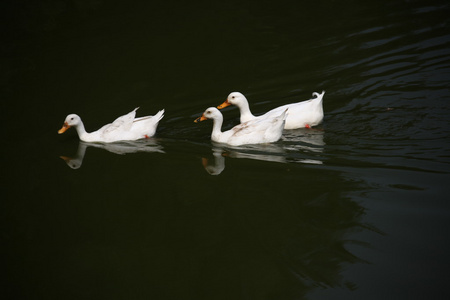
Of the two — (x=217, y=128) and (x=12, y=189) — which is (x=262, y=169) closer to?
(x=217, y=128)

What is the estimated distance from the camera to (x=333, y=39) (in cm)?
1273

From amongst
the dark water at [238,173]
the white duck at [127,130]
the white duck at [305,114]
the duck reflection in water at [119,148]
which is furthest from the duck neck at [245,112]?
the duck reflection in water at [119,148]

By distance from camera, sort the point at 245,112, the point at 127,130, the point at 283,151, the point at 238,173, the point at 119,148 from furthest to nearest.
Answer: the point at 245,112 → the point at 127,130 → the point at 119,148 → the point at 283,151 → the point at 238,173

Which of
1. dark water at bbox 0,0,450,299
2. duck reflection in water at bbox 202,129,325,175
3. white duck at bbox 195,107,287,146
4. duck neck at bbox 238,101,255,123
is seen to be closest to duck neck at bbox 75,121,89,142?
dark water at bbox 0,0,450,299

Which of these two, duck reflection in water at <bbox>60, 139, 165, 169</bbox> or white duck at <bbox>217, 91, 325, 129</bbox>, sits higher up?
duck reflection in water at <bbox>60, 139, 165, 169</bbox>

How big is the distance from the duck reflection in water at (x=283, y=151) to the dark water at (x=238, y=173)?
43mm

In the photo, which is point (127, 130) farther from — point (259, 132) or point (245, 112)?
point (259, 132)

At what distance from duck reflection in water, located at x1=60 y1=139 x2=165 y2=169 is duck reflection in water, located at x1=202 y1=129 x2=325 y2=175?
975mm

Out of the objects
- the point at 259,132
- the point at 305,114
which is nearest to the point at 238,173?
the point at 259,132

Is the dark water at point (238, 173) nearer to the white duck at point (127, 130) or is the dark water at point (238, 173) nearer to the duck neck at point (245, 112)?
the white duck at point (127, 130)

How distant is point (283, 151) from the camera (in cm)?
689

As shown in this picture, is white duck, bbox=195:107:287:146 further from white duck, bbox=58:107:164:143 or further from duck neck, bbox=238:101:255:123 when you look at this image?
white duck, bbox=58:107:164:143

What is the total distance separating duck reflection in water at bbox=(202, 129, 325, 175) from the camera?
6418mm

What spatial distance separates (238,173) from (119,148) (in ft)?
8.33
